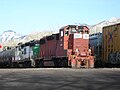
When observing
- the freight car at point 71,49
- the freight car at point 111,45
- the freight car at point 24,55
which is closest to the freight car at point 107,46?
the freight car at point 111,45

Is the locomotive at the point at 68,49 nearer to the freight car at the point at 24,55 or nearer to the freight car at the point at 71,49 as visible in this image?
the freight car at the point at 71,49

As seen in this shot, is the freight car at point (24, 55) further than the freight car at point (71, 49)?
Yes

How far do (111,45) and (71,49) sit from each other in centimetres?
378

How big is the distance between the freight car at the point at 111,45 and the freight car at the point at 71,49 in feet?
5.51

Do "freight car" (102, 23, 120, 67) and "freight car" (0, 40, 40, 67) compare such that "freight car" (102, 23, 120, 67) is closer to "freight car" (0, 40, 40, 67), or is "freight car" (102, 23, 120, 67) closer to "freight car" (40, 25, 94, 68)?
"freight car" (40, 25, 94, 68)

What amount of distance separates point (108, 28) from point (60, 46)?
4.93 metres

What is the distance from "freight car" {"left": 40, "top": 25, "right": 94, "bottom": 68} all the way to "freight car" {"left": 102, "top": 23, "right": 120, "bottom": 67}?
1.68 m

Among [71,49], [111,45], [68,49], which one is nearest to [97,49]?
[111,45]

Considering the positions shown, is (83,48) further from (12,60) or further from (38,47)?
(12,60)

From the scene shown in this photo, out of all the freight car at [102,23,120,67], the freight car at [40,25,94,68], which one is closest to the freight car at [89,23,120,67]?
the freight car at [102,23,120,67]

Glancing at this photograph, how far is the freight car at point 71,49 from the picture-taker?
28.1 metres

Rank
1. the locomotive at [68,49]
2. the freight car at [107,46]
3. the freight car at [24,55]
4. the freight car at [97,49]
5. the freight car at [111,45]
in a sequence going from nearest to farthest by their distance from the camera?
the freight car at [111,45], the freight car at [107,46], the locomotive at [68,49], the freight car at [97,49], the freight car at [24,55]

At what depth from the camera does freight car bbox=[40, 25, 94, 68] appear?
28125mm

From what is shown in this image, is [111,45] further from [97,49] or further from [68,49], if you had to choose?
[68,49]
